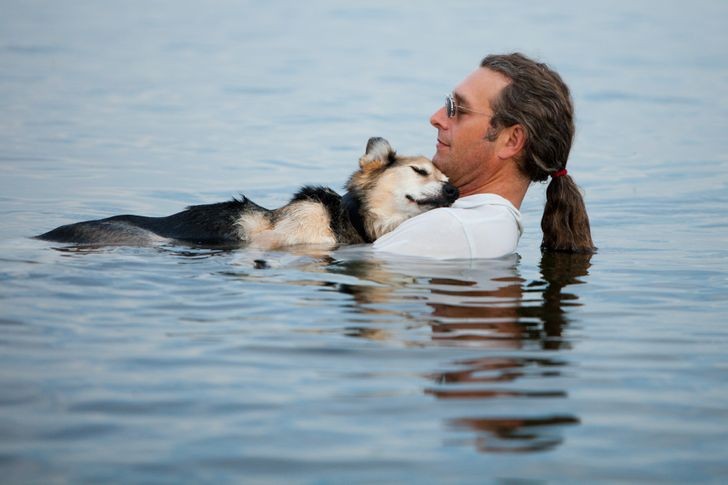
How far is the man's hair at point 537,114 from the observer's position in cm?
701

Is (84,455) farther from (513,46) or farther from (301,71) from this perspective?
(513,46)

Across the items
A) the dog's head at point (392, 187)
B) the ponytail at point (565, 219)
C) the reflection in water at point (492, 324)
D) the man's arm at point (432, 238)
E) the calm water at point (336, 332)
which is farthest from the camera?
the ponytail at point (565, 219)

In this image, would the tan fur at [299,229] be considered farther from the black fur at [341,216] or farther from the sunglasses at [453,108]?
the sunglasses at [453,108]

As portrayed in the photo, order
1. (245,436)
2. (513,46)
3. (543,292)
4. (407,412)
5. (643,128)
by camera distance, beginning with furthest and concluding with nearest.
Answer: (513,46), (643,128), (543,292), (407,412), (245,436)

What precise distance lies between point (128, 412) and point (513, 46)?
726 inches

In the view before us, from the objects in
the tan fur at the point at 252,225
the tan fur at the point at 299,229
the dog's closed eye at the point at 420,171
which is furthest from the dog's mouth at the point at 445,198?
the tan fur at the point at 252,225

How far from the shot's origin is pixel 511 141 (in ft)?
23.4

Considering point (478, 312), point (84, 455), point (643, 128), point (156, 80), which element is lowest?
point (84, 455)

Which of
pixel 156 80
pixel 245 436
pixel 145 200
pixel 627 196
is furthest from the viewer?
pixel 156 80

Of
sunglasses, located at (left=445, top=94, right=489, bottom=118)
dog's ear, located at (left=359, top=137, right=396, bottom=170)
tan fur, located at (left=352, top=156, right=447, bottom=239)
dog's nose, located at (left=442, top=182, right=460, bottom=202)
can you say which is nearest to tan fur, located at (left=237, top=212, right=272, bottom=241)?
tan fur, located at (left=352, top=156, right=447, bottom=239)

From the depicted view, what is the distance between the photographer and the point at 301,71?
19.5 m

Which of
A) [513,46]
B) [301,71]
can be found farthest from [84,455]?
[513,46]

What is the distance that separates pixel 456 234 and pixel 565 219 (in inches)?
56.5

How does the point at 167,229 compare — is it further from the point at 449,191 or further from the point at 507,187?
the point at 507,187
